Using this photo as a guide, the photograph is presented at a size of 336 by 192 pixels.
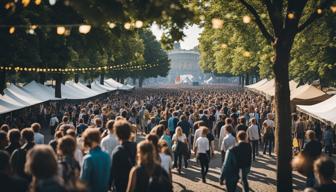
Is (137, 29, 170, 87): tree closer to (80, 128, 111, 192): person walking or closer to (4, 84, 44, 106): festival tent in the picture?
(4, 84, 44, 106): festival tent

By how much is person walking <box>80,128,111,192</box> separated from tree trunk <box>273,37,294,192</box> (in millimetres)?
5405

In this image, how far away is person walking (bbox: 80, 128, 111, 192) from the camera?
581cm

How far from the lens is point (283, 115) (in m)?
10.1

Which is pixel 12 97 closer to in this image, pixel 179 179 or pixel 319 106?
pixel 179 179

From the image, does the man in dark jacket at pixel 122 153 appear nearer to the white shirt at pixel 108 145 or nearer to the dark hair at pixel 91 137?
the dark hair at pixel 91 137

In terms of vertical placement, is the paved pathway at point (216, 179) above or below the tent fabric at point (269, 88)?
Answer: below

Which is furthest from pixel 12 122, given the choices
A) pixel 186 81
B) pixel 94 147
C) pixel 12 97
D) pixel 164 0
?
pixel 186 81

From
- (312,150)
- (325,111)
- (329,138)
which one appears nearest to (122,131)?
(312,150)

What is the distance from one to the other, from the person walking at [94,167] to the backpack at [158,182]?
78cm

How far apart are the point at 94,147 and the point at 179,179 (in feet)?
22.1

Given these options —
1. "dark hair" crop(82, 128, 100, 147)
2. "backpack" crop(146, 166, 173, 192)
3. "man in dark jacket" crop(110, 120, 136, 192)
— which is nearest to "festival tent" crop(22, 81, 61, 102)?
"man in dark jacket" crop(110, 120, 136, 192)

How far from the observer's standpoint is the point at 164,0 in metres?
4.84

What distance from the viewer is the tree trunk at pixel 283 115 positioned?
9914 millimetres

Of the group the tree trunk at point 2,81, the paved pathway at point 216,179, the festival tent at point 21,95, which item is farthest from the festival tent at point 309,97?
the tree trunk at point 2,81
